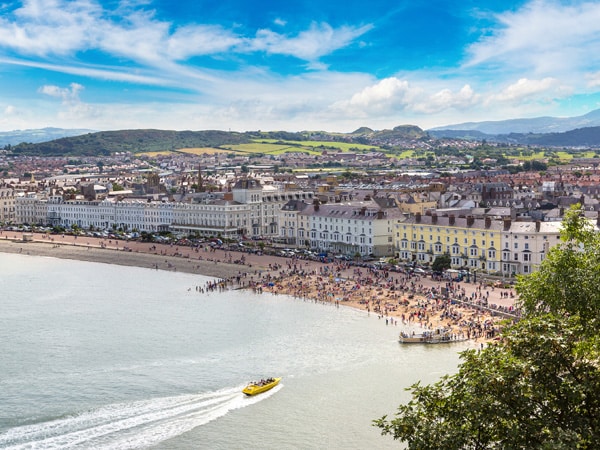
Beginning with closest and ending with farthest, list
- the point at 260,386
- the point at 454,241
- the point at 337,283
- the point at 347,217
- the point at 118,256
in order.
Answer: the point at 260,386 < the point at 337,283 < the point at 454,241 < the point at 347,217 < the point at 118,256

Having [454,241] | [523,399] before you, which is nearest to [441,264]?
[454,241]

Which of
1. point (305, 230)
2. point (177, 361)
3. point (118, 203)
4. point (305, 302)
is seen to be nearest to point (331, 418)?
point (177, 361)

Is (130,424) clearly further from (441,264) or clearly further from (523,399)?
(441,264)

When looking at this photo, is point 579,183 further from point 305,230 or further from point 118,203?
point 118,203

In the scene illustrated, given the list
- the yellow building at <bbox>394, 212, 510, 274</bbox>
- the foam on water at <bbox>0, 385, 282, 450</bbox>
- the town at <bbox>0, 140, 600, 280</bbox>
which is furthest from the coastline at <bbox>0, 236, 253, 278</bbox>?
the foam on water at <bbox>0, 385, 282, 450</bbox>

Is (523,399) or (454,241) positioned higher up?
(523,399)
